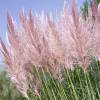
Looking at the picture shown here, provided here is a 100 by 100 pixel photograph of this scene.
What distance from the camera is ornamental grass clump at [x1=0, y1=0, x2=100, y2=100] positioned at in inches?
143

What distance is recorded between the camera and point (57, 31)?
3783 mm

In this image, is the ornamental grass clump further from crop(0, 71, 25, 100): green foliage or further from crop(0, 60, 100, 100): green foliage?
crop(0, 71, 25, 100): green foliage

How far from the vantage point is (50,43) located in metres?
3.86

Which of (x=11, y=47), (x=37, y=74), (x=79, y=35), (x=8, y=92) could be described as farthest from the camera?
(x=8, y=92)

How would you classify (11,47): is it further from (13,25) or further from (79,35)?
(79,35)

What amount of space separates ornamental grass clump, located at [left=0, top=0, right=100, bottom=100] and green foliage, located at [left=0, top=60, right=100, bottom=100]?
25 cm

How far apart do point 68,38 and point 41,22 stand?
1.04 ft

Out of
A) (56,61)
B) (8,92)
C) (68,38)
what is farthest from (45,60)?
(8,92)

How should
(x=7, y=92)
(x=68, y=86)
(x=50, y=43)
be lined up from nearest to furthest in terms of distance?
1. (x=50, y=43)
2. (x=68, y=86)
3. (x=7, y=92)

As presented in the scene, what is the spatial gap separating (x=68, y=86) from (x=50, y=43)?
1.51 m

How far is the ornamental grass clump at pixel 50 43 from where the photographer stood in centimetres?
364

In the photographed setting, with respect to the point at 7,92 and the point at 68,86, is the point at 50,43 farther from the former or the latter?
the point at 7,92

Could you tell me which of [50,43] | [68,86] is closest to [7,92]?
[68,86]

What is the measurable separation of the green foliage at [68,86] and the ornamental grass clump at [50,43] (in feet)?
0.81
